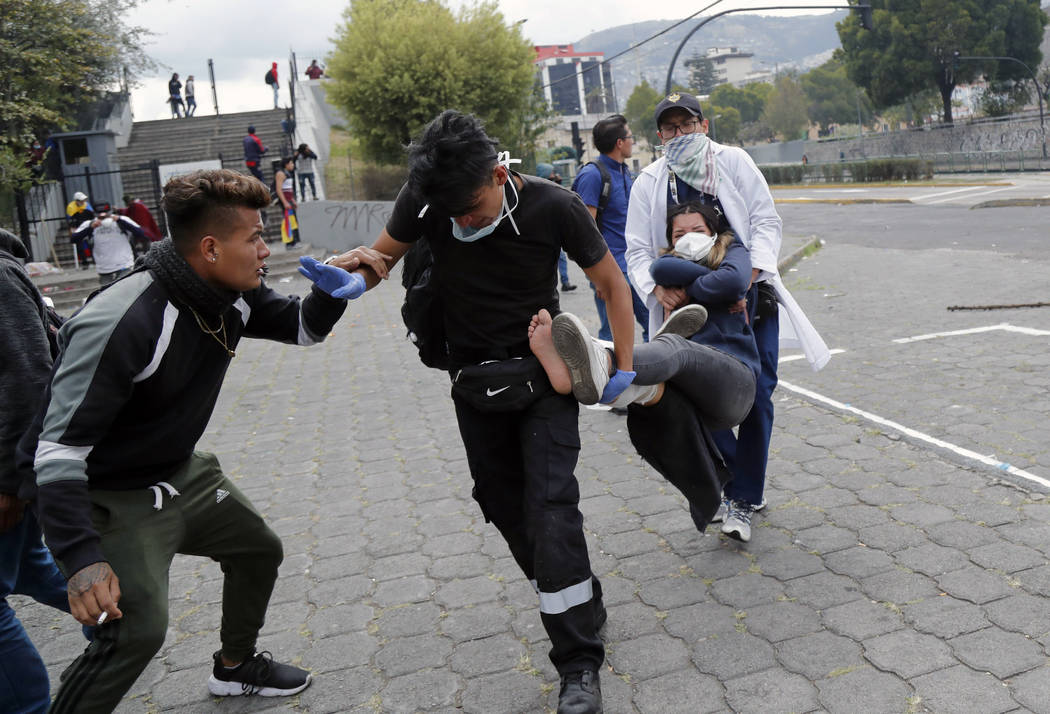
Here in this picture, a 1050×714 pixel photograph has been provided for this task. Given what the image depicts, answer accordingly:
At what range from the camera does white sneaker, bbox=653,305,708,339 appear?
3.73 metres

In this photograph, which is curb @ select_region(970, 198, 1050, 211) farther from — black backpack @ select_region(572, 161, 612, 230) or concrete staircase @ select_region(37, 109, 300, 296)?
black backpack @ select_region(572, 161, 612, 230)

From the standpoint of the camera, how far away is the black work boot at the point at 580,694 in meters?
2.86

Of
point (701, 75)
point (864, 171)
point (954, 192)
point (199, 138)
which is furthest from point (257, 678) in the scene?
point (701, 75)

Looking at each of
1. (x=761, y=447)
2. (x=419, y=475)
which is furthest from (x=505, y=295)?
(x=419, y=475)

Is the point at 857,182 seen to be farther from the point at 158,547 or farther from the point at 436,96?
the point at 158,547

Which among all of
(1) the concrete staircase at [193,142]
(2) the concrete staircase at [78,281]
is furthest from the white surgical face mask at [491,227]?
(1) the concrete staircase at [193,142]

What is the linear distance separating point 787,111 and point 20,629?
381 feet

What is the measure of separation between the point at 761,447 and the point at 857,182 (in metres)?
40.2

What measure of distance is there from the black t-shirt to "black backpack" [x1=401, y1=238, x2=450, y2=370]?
6cm

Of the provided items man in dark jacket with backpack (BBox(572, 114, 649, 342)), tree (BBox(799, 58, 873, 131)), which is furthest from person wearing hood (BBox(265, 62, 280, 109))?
tree (BBox(799, 58, 873, 131))

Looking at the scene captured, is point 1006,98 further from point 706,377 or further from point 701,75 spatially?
point 701,75

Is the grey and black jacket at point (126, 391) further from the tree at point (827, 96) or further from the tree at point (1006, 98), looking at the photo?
the tree at point (827, 96)

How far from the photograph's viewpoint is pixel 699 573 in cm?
400

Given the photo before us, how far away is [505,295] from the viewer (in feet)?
10.3
